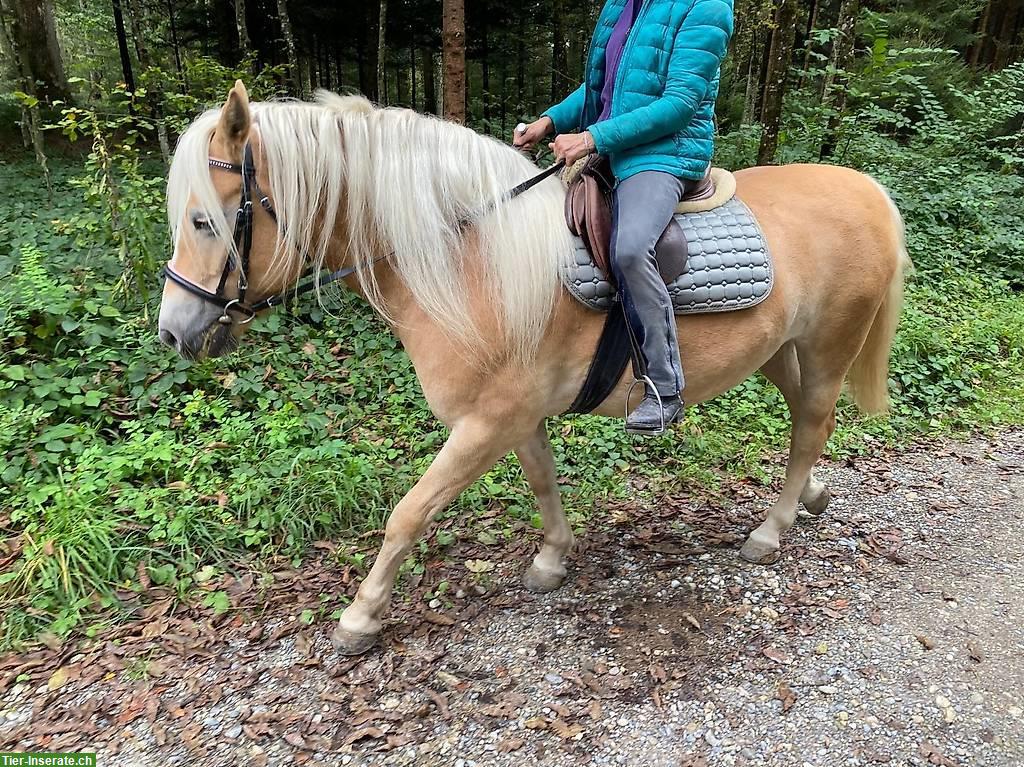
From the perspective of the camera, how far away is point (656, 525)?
3.85m

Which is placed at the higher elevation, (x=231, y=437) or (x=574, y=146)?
(x=574, y=146)

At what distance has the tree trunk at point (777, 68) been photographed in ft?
21.9

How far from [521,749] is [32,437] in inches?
129

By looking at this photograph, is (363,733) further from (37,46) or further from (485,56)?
(37,46)

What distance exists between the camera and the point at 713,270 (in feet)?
8.54

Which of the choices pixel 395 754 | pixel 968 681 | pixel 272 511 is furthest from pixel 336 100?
pixel 968 681

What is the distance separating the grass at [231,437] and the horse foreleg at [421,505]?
666 mm

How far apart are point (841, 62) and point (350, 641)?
915cm

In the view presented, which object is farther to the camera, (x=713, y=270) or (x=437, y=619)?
(x=437, y=619)

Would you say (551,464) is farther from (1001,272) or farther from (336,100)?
(1001,272)

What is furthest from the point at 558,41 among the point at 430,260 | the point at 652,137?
the point at 430,260

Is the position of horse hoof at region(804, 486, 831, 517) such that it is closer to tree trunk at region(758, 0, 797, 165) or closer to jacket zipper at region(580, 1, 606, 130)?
jacket zipper at region(580, 1, 606, 130)

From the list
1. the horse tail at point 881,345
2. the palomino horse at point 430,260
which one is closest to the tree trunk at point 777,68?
the horse tail at point 881,345

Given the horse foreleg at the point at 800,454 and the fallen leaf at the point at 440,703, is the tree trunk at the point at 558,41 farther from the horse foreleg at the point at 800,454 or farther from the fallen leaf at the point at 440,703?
the fallen leaf at the point at 440,703
